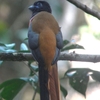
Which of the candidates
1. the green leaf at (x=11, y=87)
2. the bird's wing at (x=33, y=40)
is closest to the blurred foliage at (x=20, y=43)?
the green leaf at (x=11, y=87)

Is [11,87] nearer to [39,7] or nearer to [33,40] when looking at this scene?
[33,40]

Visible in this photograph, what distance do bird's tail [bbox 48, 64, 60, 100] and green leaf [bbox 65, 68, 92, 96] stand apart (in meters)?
0.12

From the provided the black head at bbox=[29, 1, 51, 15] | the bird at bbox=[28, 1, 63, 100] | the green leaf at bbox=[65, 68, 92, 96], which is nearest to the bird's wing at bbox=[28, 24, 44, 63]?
the bird at bbox=[28, 1, 63, 100]

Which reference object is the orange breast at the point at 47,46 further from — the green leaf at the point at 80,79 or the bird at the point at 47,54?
the green leaf at the point at 80,79

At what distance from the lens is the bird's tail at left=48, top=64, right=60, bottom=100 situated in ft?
6.00

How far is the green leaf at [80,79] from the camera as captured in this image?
1968 mm

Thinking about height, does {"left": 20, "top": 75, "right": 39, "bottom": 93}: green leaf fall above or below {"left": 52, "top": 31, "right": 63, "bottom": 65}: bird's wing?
below

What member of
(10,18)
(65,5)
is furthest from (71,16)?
(10,18)

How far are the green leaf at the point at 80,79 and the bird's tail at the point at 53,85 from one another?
0.12 metres

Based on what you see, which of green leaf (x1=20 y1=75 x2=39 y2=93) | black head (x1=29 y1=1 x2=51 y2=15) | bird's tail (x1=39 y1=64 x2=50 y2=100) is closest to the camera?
bird's tail (x1=39 y1=64 x2=50 y2=100)

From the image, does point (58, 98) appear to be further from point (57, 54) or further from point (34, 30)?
point (34, 30)

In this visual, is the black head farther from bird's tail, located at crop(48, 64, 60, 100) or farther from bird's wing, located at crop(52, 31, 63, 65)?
bird's tail, located at crop(48, 64, 60, 100)

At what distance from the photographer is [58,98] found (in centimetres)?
183

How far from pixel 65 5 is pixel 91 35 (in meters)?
0.50
